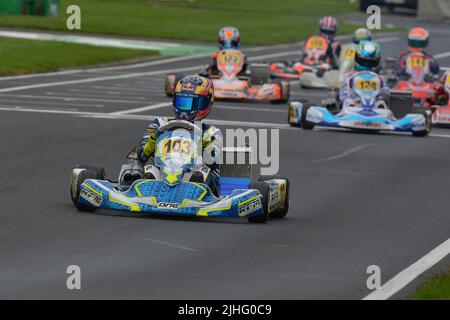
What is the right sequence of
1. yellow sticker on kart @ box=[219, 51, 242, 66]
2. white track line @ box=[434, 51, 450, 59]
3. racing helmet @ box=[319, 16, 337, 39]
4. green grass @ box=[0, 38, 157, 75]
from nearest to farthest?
1. yellow sticker on kart @ box=[219, 51, 242, 66]
2. green grass @ box=[0, 38, 157, 75]
3. racing helmet @ box=[319, 16, 337, 39]
4. white track line @ box=[434, 51, 450, 59]

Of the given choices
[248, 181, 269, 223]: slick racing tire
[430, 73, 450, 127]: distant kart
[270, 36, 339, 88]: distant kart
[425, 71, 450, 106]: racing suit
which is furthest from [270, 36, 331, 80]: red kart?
[248, 181, 269, 223]: slick racing tire

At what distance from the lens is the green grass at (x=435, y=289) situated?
10453 mm

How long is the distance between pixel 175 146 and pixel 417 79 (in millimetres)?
18447

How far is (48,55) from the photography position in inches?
1471

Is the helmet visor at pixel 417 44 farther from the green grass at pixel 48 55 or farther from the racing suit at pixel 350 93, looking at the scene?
the green grass at pixel 48 55

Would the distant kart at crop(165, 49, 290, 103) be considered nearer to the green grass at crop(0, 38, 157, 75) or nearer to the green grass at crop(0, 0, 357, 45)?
the green grass at crop(0, 38, 157, 75)

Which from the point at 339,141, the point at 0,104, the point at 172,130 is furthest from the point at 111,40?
the point at 172,130

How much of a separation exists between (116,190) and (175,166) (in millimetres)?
599

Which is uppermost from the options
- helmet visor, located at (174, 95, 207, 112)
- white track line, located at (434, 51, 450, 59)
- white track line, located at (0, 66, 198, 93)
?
helmet visor, located at (174, 95, 207, 112)

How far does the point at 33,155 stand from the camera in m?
18.9

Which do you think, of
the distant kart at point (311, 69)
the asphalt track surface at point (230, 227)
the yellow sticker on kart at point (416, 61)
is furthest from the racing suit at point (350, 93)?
the distant kart at point (311, 69)

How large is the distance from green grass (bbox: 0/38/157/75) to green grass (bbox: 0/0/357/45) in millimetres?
6145

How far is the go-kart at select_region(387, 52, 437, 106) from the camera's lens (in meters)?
31.8
